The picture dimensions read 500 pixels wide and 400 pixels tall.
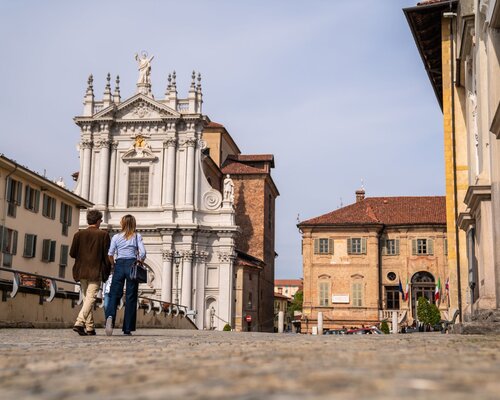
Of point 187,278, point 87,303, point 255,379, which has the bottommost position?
point 255,379

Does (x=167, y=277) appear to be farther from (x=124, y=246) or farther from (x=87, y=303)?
(x=87, y=303)

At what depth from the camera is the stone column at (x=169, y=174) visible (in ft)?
161

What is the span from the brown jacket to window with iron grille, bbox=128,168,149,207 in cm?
3959

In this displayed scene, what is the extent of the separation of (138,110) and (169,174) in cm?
540

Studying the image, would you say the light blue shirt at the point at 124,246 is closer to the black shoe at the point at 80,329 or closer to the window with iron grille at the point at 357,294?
the black shoe at the point at 80,329

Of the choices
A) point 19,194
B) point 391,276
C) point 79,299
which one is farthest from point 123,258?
point 391,276

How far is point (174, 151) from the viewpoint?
5003cm

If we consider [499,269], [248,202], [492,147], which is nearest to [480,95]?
[492,147]

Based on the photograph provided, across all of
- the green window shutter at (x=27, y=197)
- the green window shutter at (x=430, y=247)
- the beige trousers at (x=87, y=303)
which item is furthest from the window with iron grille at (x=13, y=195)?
the green window shutter at (x=430, y=247)

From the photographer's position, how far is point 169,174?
163 feet

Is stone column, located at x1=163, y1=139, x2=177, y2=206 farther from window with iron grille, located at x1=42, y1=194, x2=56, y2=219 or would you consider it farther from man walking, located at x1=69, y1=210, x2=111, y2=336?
man walking, located at x1=69, y1=210, x2=111, y2=336

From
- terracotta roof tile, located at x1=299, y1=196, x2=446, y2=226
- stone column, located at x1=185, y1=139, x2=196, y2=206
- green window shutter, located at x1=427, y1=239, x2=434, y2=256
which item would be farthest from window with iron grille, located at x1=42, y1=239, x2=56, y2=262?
green window shutter, located at x1=427, y1=239, x2=434, y2=256

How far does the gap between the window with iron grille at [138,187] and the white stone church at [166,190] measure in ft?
0.23

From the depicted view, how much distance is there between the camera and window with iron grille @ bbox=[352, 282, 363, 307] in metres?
52.8
